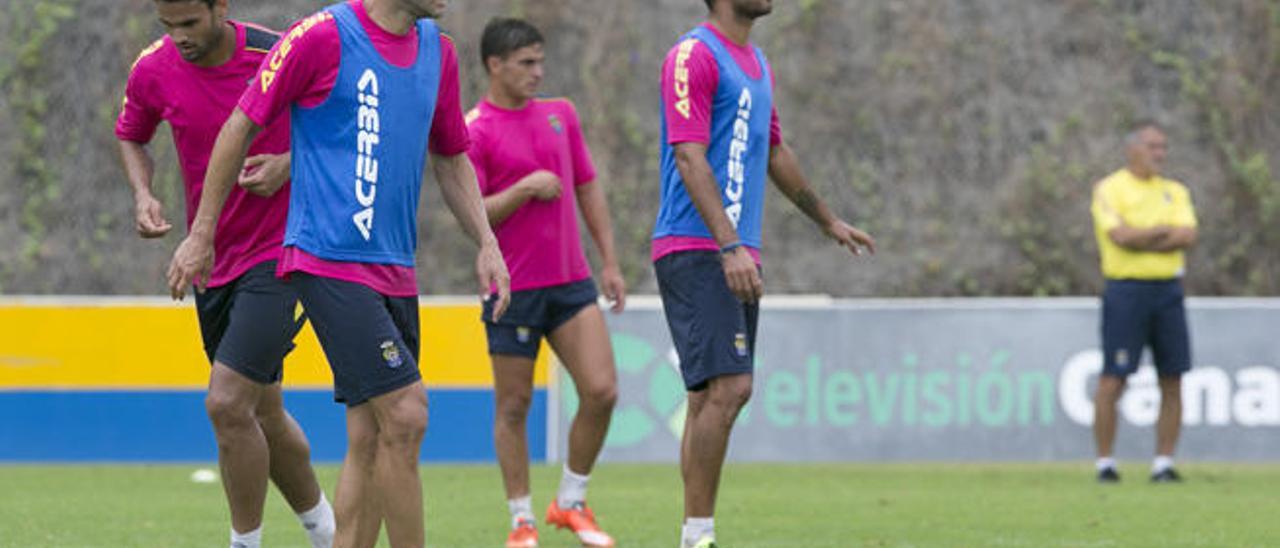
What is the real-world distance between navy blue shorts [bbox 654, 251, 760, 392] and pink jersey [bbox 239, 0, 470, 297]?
181 cm

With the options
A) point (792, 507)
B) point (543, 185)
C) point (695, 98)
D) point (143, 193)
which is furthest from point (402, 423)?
point (792, 507)

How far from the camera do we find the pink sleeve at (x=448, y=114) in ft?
21.6

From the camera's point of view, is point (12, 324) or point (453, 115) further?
point (12, 324)

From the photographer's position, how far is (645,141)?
19.5 meters

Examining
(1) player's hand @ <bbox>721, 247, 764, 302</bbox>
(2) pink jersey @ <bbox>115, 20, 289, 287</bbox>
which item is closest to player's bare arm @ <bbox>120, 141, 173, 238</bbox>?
(2) pink jersey @ <bbox>115, 20, 289, 287</bbox>

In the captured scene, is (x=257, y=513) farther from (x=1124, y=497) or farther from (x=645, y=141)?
(x=645, y=141)

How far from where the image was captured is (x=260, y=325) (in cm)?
707

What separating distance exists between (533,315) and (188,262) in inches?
141

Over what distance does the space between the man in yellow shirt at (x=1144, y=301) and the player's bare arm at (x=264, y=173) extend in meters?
7.54

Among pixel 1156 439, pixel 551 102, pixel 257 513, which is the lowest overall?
pixel 1156 439

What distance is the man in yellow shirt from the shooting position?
13547mm

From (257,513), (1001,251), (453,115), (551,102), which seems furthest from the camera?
(1001,251)

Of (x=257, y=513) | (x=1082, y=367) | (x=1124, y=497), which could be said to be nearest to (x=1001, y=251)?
(x=1082, y=367)

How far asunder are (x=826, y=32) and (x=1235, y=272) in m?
3.92
